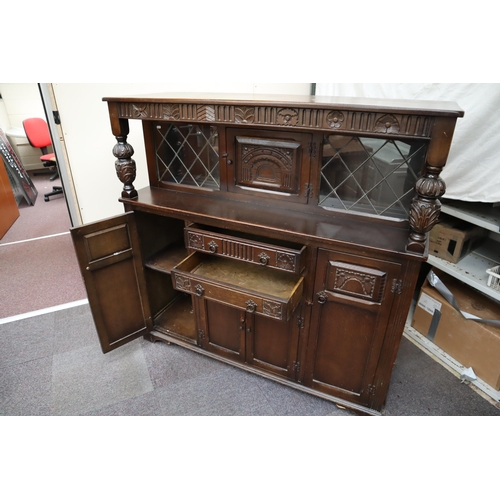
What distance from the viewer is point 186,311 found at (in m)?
2.26

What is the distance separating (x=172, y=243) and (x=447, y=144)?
59.9 inches

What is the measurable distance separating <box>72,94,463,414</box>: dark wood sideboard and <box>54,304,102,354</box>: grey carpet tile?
16.6 inches

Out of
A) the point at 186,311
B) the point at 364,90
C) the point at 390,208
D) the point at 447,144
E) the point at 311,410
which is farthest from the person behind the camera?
the point at 186,311

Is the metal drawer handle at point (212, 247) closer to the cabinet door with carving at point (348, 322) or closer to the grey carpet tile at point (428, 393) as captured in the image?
the cabinet door with carving at point (348, 322)

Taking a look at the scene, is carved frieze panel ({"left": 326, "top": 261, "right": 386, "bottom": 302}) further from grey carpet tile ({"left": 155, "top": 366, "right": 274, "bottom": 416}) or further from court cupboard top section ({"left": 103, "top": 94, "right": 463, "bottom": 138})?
grey carpet tile ({"left": 155, "top": 366, "right": 274, "bottom": 416})

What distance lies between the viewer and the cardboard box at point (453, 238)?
192 cm

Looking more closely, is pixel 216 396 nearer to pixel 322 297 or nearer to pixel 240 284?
pixel 240 284

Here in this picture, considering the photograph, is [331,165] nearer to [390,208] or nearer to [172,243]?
[390,208]

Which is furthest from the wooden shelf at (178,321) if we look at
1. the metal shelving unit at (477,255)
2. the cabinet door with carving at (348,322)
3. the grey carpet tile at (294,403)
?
the metal shelving unit at (477,255)

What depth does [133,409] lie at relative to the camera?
173cm

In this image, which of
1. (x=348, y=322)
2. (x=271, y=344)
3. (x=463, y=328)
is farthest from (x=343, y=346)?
(x=463, y=328)

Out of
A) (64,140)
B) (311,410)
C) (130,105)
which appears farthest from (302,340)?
(64,140)

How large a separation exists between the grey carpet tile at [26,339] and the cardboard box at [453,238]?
234cm

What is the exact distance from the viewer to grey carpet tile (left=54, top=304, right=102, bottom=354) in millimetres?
2150
